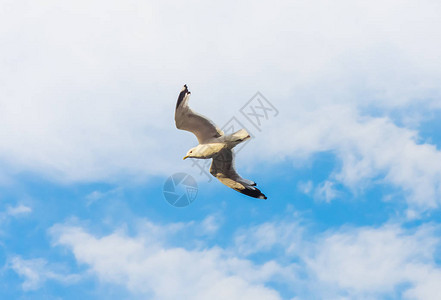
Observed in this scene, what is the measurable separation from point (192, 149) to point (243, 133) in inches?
117

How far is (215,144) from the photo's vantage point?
25812 mm

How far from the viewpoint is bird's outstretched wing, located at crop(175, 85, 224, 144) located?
25.2 metres

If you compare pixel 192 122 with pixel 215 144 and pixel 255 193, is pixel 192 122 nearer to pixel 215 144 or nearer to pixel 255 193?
Answer: pixel 215 144

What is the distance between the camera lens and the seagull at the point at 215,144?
82.9ft

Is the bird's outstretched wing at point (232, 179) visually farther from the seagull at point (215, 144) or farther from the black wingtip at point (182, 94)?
the black wingtip at point (182, 94)

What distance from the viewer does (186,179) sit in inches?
1051

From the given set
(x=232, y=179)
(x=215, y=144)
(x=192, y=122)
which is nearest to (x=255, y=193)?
(x=232, y=179)

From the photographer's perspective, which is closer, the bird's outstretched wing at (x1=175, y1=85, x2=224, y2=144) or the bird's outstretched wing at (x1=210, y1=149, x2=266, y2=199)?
the bird's outstretched wing at (x1=175, y1=85, x2=224, y2=144)

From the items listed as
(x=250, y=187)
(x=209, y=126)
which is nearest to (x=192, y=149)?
(x=209, y=126)

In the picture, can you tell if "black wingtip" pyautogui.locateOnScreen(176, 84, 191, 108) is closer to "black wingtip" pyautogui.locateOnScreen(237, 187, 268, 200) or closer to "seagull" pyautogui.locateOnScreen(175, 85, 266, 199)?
"seagull" pyautogui.locateOnScreen(175, 85, 266, 199)

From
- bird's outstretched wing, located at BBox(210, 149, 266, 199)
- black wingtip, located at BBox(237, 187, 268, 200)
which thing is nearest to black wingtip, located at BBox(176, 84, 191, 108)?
bird's outstretched wing, located at BBox(210, 149, 266, 199)

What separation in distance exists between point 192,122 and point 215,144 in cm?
160

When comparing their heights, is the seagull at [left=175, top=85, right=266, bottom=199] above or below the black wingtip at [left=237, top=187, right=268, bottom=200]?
above

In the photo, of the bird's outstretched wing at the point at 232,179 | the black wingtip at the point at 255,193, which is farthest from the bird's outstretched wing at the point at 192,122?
the black wingtip at the point at 255,193
